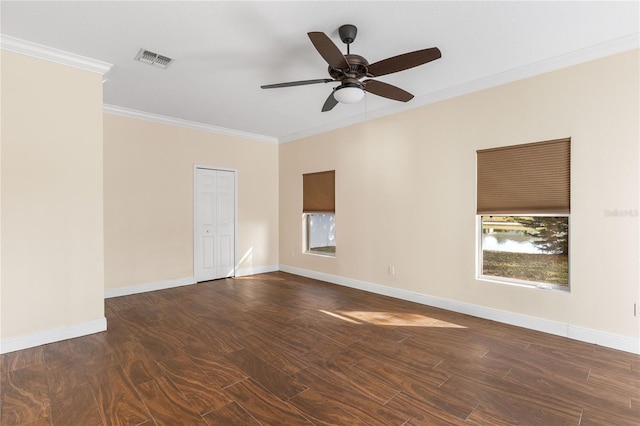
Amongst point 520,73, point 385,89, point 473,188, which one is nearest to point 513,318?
point 473,188

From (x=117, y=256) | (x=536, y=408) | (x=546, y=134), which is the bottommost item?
(x=536, y=408)

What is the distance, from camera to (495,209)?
3.72 metres

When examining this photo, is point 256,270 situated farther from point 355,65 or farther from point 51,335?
point 355,65

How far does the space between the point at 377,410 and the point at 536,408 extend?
110cm

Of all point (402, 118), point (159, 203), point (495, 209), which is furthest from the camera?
point (159, 203)

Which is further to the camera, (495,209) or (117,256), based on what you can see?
(117,256)

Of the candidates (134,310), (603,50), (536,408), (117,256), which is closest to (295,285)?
(134,310)

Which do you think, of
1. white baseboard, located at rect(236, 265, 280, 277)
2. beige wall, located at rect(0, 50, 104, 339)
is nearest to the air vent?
beige wall, located at rect(0, 50, 104, 339)

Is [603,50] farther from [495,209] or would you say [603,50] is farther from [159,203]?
[159,203]

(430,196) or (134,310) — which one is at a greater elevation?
(430,196)

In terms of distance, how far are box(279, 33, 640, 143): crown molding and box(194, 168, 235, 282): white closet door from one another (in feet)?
9.34

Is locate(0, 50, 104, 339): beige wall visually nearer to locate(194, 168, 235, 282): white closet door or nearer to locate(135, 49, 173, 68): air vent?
locate(135, 49, 173, 68): air vent

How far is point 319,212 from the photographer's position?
6.02 meters

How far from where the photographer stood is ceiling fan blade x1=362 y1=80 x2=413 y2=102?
295cm
